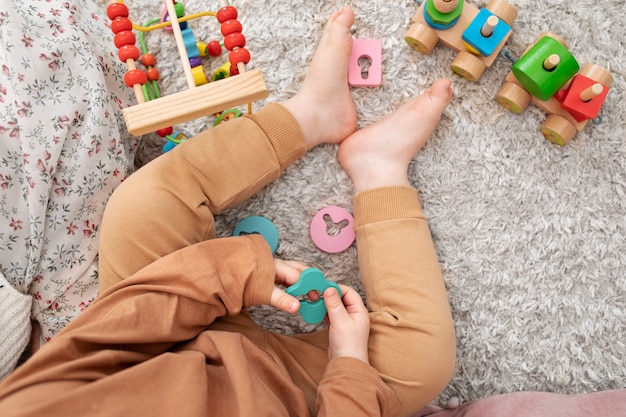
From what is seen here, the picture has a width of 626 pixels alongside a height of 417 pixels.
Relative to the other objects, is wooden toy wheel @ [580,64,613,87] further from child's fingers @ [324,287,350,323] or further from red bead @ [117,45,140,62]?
red bead @ [117,45,140,62]

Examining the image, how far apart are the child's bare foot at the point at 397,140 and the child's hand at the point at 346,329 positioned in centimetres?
20

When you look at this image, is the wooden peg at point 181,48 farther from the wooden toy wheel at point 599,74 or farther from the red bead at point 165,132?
the wooden toy wheel at point 599,74

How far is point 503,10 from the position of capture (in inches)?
32.9

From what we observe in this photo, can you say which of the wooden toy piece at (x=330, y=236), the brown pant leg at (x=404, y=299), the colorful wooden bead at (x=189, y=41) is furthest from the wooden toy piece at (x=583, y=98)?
the colorful wooden bead at (x=189, y=41)

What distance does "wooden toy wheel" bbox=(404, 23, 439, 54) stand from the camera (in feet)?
2.79

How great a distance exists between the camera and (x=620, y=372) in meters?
0.86

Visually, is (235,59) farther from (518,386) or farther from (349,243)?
(518,386)

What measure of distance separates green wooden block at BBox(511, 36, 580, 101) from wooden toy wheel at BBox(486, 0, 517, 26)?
69 mm

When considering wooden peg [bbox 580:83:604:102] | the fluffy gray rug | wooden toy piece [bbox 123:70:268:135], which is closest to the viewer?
wooden toy piece [bbox 123:70:268:135]

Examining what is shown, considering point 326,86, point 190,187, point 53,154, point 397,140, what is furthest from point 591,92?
point 53,154

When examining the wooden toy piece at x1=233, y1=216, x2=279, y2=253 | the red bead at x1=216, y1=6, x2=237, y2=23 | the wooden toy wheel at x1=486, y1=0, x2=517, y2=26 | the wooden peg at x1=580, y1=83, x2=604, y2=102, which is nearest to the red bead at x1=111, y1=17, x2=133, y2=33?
the red bead at x1=216, y1=6, x2=237, y2=23

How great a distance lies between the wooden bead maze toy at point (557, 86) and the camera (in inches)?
31.0

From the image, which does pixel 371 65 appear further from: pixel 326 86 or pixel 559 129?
pixel 559 129

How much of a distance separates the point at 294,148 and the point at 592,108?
0.46m
